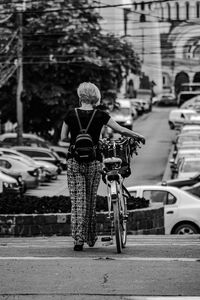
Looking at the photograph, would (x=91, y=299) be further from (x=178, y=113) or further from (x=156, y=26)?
(x=156, y=26)

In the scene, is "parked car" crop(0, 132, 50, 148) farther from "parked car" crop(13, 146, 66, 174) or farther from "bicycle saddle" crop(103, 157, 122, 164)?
"bicycle saddle" crop(103, 157, 122, 164)

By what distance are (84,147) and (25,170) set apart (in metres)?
28.1

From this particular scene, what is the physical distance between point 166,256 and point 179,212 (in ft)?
32.2

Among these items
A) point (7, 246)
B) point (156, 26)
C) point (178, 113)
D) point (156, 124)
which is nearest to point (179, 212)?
point (7, 246)

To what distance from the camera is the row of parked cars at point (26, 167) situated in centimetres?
3350

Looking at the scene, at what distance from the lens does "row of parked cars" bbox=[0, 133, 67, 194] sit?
1319 inches

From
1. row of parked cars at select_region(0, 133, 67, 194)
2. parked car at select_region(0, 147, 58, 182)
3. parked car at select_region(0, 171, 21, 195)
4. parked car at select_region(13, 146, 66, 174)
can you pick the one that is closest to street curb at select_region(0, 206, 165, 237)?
row of parked cars at select_region(0, 133, 67, 194)

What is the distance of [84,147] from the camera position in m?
9.51

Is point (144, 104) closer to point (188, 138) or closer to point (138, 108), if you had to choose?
point (138, 108)

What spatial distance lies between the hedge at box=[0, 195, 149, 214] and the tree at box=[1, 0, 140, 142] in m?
35.9

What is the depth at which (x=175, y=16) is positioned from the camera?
4257 inches

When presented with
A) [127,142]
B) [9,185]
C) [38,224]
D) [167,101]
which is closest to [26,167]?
[9,185]

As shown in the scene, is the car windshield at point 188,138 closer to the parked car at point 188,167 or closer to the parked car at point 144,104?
the parked car at point 188,167

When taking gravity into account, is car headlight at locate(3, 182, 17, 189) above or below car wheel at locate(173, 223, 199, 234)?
above
